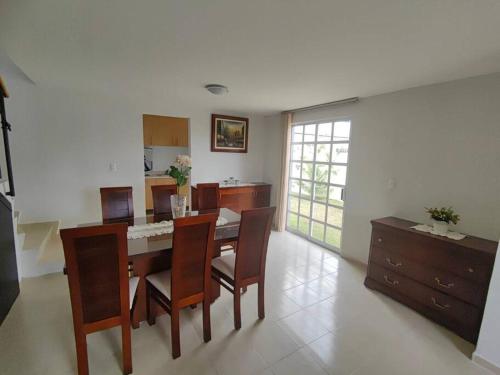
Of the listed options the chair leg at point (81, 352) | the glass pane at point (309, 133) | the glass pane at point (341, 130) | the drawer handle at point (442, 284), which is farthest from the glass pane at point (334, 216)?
the chair leg at point (81, 352)

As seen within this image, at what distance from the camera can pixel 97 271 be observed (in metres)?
1.42

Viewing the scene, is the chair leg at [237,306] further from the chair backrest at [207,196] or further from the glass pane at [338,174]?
the glass pane at [338,174]

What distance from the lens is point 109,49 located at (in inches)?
74.5

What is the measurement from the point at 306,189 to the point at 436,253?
2253 mm

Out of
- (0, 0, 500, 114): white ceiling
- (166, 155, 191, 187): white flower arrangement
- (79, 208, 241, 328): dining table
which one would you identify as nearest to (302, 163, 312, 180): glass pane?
(0, 0, 500, 114): white ceiling

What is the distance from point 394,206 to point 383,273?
817mm

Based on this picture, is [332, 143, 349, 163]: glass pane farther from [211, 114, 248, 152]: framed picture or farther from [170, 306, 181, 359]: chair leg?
[170, 306, 181, 359]: chair leg

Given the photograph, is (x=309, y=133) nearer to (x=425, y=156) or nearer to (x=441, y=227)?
(x=425, y=156)

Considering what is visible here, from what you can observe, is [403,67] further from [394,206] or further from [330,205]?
[330,205]

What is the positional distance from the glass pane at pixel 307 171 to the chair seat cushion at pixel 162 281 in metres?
2.89

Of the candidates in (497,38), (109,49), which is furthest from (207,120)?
(497,38)

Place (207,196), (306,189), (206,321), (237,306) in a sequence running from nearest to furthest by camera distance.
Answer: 1. (206,321)
2. (237,306)
3. (207,196)
4. (306,189)

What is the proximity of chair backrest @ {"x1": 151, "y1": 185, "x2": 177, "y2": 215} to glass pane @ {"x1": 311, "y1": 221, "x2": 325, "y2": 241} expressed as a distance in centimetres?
241

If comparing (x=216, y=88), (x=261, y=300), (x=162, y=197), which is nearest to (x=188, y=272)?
(x=261, y=300)
